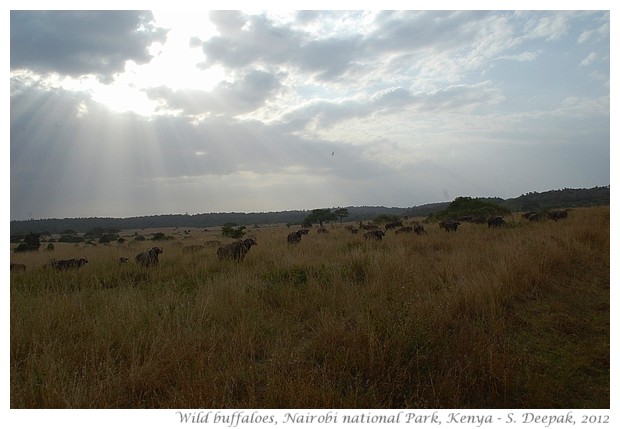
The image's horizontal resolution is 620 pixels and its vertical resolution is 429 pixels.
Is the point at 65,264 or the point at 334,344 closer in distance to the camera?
the point at 334,344

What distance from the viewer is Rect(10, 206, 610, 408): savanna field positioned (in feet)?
9.72

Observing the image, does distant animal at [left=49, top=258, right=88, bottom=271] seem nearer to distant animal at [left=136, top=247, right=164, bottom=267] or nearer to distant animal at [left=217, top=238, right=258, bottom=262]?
distant animal at [left=136, top=247, right=164, bottom=267]

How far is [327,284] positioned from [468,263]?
3.34 m

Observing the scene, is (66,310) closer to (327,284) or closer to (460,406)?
(327,284)

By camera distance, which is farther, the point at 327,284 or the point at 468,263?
the point at 468,263

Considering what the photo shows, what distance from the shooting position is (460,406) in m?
2.85

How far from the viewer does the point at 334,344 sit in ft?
12.0

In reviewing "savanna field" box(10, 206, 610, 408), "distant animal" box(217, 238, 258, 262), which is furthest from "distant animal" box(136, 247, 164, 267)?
"savanna field" box(10, 206, 610, 408)

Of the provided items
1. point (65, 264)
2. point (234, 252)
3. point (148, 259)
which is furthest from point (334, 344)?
point (65, 264)

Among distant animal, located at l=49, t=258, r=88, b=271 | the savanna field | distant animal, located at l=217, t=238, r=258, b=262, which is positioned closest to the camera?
the savanna field

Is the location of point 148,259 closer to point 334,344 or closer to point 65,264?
point 65,264

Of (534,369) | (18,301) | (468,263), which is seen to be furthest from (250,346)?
(468,263)

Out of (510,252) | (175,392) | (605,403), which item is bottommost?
(605,403)

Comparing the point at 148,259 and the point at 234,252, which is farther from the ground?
the point at 234,252
